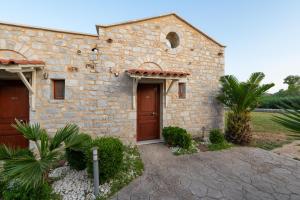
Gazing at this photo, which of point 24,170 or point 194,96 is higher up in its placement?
point 194,96

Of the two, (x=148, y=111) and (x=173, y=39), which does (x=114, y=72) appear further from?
(x=173, y=39)

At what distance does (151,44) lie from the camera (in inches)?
236

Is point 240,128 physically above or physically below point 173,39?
below

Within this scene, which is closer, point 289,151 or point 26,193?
point 26,193

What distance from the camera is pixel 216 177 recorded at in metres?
3.77

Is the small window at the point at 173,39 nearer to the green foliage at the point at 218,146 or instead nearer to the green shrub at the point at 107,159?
the green foliage at the point at 218,146

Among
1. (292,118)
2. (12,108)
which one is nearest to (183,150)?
(292,118)

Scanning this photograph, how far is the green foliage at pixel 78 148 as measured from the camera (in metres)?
3.19

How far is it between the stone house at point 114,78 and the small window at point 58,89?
28 mm

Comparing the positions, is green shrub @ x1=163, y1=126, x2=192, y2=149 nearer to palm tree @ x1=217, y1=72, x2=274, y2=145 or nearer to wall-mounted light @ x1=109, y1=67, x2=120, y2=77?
palm tree @ x1=217, y1=72, x2=274, y2=145

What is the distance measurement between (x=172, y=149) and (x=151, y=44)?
404 centimetres

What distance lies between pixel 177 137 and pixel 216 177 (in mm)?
1955

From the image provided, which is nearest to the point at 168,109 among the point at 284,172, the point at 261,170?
the point at 261,170

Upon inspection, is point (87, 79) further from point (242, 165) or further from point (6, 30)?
point (242, 165)
